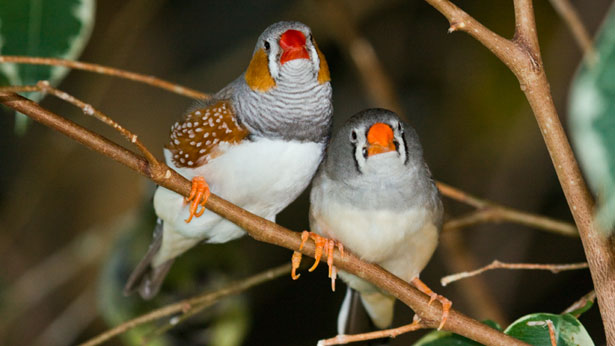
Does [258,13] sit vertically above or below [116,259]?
above

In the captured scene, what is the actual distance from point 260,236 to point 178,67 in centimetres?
254

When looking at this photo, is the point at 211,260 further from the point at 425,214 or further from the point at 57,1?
the point at 57,1

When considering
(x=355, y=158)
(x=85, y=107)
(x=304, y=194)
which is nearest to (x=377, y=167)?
(x=355, y=158)

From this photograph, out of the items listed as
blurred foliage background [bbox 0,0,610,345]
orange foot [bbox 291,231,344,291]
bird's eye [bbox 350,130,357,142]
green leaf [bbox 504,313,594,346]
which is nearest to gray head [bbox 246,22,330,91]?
bird's eye [bbox 350,130,357,142]

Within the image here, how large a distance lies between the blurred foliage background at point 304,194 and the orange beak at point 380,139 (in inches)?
54.2

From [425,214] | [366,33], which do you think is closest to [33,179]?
[366,33]

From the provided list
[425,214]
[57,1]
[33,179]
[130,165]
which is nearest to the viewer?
[130,165]

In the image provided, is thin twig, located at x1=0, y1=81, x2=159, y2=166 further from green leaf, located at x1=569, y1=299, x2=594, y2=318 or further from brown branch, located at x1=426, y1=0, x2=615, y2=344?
green leaf, located at x1=569, y1=299, x2=594, y2=318

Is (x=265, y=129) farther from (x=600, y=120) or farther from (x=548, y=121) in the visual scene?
(x=600, y=120)

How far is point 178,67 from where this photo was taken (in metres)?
3.75

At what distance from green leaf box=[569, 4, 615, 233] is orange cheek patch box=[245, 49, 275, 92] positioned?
1.04m

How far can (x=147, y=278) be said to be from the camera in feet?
7.07

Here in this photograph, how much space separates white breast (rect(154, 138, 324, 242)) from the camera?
5.54ft

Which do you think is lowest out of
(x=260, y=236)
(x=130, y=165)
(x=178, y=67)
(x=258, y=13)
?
(x=260, y=236)
